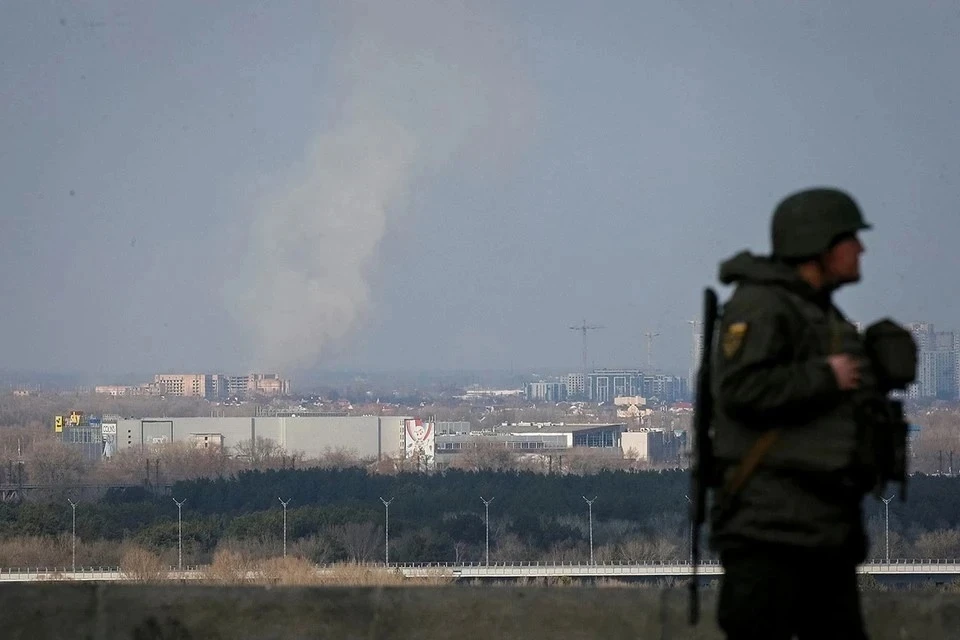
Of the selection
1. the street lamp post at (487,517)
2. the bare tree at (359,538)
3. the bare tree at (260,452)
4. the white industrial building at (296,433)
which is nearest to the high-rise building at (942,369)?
the white industrial building at (296,433)

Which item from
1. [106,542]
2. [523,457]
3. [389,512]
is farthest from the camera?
[523,457]

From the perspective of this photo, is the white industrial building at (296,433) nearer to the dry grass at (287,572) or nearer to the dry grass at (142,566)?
the dry grass at (142,566)

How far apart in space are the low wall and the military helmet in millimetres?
1964

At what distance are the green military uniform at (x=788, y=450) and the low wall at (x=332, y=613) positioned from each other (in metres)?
1.69

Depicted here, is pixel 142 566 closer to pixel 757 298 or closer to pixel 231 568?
pixel 231 568

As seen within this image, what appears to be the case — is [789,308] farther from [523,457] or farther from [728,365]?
[523,457]

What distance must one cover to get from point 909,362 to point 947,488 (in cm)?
10672

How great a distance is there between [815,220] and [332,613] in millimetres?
2480

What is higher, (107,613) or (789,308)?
(789,308)

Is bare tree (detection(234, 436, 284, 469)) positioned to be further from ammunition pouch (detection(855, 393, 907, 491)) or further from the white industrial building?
ammunition pouch (detection(855, 393, 907, 491))

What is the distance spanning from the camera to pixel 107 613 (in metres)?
5.83

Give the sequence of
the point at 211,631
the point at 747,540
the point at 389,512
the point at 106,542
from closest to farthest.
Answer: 1. the point at 747,540
2. the point at 211,631
3. the point at 106,542
4. the point at 389,512

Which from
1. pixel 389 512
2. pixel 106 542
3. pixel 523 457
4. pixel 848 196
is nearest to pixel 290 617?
pixel 848 196

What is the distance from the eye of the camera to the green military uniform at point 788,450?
400cm
